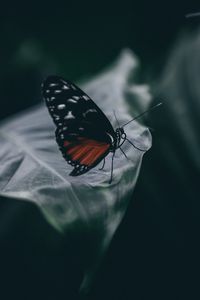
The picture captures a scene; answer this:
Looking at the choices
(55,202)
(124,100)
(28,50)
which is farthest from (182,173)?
(28,50)

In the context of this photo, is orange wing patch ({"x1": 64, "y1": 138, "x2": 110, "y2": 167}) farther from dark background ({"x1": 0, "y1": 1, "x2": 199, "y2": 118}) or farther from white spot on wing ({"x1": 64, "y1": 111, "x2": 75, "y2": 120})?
dark background ({"x1": 0, "y1": 1, "x2": 199, "y2": 118})

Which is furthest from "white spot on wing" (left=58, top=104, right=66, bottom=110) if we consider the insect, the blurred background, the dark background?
the dark background

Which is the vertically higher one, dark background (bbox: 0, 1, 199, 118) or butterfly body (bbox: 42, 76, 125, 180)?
butterfly body (bbox: 42, 76, 125, 180)

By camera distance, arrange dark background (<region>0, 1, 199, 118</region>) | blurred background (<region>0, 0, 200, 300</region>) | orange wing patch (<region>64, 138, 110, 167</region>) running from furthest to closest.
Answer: dark background (<region>0, 1, 199, 118</region>) < blurred background (<region>0, 0, 200, 300</region>) < orange wing patch (<region>64, 138, 110, 167</region>)

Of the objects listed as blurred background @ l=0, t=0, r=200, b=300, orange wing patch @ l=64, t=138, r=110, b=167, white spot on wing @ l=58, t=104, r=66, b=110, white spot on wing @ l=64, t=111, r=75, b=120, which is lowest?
blurred background @ l=0, t=0, r=200, b=300

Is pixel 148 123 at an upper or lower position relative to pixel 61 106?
lower

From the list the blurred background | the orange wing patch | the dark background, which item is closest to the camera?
the orange wing patch

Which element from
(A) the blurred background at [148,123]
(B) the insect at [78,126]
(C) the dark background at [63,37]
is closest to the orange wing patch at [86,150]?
(B) the insect at [78,126]

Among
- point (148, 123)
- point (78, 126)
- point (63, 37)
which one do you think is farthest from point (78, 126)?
point (63, 37)

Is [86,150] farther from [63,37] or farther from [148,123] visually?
[63,37]
